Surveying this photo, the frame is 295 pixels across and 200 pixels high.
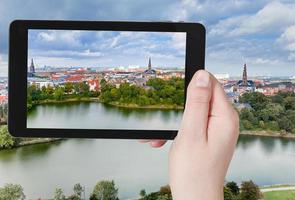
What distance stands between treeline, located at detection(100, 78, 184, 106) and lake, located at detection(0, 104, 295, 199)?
4.81ft

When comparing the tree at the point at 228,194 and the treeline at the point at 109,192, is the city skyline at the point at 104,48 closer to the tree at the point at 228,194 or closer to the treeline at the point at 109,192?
the treeline at the point at 109,192

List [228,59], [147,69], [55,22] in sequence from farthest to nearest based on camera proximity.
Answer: [228,59] < [147,69] < [55,22]

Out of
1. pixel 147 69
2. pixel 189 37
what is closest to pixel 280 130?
pixel 147 69

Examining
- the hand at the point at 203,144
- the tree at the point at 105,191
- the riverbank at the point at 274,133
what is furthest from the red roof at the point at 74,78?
the riverbank at the point at 274,133

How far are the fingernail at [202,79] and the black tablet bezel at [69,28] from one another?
0.48 ft

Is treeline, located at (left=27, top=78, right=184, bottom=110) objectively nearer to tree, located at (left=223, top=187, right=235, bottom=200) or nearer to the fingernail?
the fingernail

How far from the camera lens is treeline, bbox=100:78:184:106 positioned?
78cm

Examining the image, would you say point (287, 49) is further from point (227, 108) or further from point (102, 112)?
point (227, 108)

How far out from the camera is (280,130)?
234 cm

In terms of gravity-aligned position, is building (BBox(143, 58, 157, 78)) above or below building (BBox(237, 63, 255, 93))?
above

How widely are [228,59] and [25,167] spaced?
941 millimetres

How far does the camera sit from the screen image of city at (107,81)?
2.35 ft

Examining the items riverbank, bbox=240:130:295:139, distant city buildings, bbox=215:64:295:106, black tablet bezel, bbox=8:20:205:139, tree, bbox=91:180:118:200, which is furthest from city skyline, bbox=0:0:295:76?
black tablet bezel, bbox=8:20:205:139

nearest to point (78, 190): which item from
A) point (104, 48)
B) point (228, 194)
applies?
Answer: point (228, 194)
